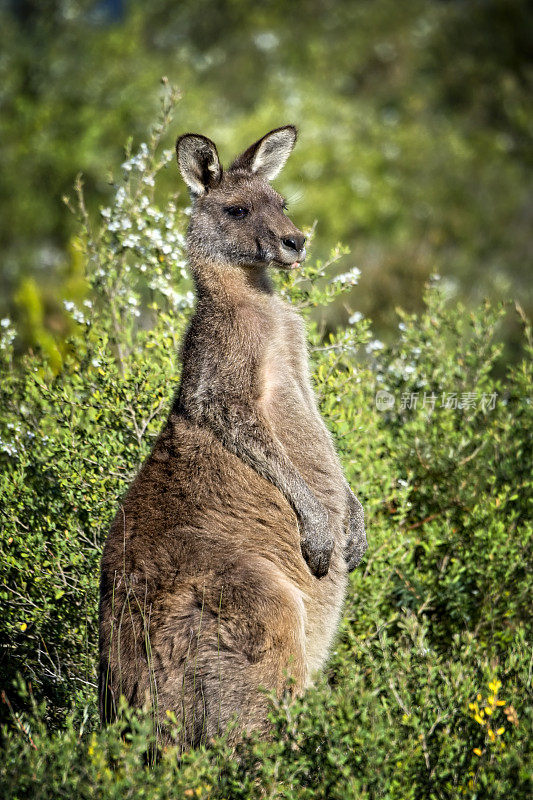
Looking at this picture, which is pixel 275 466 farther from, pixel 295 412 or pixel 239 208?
pixel 239 208

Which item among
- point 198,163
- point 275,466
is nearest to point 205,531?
point 275,466

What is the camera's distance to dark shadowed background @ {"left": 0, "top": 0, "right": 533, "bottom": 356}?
16016 mm

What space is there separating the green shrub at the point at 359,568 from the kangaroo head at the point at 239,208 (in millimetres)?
612

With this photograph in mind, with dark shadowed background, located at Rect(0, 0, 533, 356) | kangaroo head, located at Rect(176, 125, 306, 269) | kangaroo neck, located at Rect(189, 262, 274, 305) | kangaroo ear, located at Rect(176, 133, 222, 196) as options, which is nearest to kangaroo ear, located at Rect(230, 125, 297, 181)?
kangaroo head, located at Rect(176, 125, 306, 269)

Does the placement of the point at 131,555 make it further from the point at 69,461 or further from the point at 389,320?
the point at 389,320

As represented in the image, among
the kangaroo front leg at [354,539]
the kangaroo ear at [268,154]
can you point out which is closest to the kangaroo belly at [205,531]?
the kangaroo front leg at [354,539]

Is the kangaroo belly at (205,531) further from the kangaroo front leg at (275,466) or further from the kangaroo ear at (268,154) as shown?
the kangaroo ear at (268,154)

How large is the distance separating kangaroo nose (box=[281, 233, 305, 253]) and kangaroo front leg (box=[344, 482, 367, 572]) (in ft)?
3.52

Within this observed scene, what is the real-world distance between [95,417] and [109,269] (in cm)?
110

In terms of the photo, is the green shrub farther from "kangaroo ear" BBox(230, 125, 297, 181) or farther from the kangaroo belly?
"kangaroo ear" BBox(230, 125, 297, 181)

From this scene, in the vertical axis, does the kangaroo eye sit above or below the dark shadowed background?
below

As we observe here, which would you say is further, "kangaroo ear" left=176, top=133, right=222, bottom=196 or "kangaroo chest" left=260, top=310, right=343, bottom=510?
"kangaroo ear" left=176, top=133, right=222, bottom=196

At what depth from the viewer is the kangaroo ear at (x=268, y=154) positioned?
4.29m

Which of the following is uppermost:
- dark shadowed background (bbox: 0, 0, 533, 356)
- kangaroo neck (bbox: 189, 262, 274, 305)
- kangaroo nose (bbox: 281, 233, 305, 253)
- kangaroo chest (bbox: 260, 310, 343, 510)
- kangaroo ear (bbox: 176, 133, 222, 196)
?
dark shadowed background (bbox: 0, 0, 533, 356)
